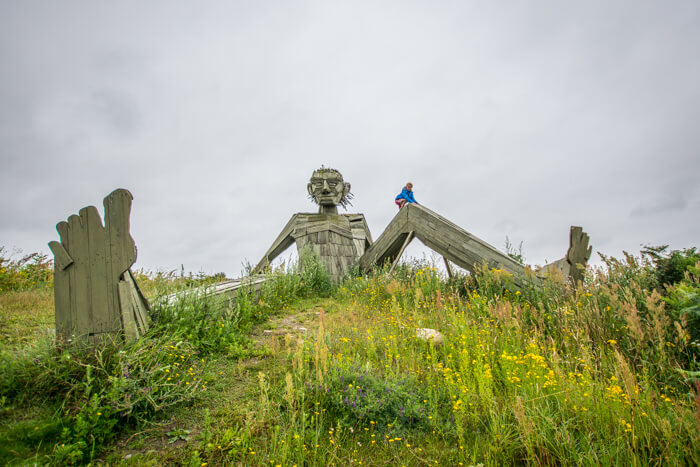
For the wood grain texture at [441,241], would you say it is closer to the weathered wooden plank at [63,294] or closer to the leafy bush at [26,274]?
the weathered wooden plank at [63,294]

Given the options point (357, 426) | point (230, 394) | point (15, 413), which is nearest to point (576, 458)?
point (357, 426)

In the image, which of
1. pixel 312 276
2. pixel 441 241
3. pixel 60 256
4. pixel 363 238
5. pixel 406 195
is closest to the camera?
pixel 60 256

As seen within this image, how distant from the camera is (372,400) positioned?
8.09ft

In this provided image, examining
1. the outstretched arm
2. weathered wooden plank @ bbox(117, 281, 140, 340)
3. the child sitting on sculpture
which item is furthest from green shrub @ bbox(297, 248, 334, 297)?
weathered wooden plank @ bbox(117, 281, 140, 340)

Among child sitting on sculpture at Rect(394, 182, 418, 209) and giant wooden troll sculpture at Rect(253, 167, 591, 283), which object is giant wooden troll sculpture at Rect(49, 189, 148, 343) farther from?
child sitting on sculpture at Rect(394, 182, 418, 209)

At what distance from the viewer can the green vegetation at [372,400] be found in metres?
1.99

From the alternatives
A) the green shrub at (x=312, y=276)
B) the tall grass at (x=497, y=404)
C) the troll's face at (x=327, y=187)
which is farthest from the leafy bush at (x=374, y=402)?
the troll's face at (x=327, y=187)

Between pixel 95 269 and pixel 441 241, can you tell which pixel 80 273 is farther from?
pixel 441 241

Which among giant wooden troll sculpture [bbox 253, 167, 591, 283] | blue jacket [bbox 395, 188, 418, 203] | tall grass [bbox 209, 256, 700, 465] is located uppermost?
blue jacket [bbox 395, 188, 418, 203]

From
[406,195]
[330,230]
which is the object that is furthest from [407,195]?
[330,230]

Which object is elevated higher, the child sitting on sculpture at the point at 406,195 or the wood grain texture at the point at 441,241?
the child sitting on sculpture at the point at 406,195

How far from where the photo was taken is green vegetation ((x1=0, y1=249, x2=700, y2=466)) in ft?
6.53

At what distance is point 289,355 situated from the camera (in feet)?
11.7

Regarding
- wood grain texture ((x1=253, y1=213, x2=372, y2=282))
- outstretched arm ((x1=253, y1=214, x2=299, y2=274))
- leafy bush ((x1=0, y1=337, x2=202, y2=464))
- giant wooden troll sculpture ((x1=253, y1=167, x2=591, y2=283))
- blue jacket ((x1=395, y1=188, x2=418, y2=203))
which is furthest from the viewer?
blue jacket ((x1=395, y1=188, x2=418, y2=203))
